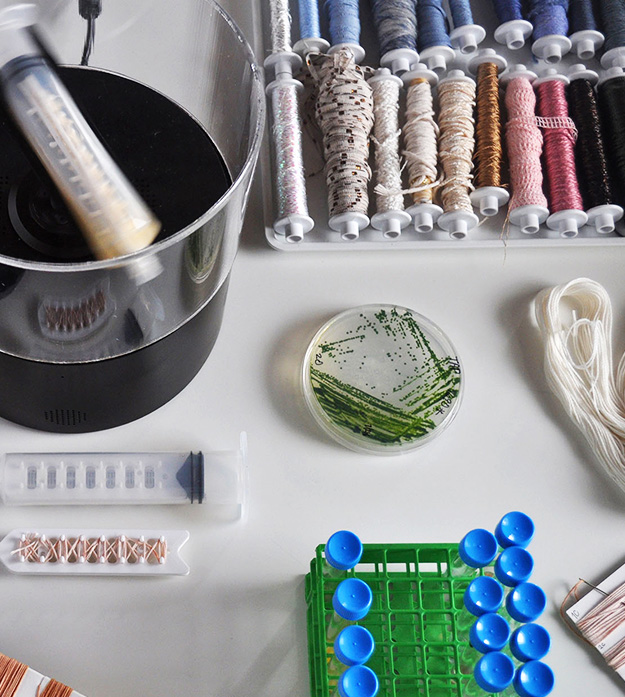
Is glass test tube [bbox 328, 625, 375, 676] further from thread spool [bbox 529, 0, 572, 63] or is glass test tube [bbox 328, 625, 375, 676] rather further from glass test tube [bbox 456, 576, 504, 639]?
thread spool [bbox 529, 0, 572, 63]

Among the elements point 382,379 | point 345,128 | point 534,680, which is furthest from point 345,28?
point 534,680

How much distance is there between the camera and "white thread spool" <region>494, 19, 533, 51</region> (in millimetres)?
1140

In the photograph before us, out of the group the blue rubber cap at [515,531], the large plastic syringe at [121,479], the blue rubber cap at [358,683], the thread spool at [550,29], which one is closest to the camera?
the blue rubber cap at [358,683]

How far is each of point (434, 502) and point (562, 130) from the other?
20.9 inches

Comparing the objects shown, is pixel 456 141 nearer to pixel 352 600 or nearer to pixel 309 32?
pixel 309 32

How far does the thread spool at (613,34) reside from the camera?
1142 millimetres

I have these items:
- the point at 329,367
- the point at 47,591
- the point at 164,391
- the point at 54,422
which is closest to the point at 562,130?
the point at 329,367

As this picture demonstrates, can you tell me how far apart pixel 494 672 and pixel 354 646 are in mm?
129

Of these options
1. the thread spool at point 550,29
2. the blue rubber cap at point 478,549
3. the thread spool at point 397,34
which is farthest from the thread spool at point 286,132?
the blue rubber cap at point 478,549

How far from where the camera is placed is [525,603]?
79 cm

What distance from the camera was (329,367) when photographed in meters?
1.01

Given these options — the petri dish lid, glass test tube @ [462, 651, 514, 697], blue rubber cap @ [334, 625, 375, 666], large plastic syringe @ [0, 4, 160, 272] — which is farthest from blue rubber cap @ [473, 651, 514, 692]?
large plastic syringe @ [0, 4, 160, 272]

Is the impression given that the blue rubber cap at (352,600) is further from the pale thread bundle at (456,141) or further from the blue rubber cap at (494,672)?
the pale thread bundle at (456,141)

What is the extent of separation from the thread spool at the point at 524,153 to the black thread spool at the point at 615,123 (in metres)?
0.10
